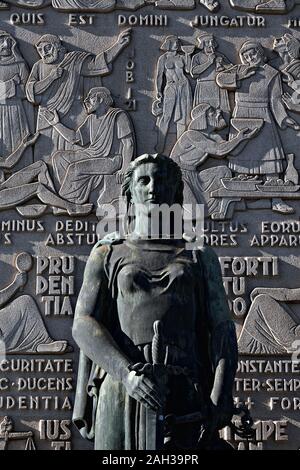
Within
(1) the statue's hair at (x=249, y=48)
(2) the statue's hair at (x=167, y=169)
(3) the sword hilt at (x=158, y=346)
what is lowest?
(3) the sword hilt at (x=158, y=346)

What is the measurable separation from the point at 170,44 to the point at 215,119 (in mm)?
707

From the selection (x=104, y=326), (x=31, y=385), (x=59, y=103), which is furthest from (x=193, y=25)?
(x=104, y=326)

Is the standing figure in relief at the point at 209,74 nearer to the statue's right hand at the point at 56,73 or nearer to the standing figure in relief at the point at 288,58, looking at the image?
the standing figure in relief at the point at 288,58

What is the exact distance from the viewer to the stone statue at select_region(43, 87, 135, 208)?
1029 cm

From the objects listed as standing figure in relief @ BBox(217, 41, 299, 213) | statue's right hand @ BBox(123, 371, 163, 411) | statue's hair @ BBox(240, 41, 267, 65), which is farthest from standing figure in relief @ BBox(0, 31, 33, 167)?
statue's right hand @ BBox(123, 371, 163, 411)

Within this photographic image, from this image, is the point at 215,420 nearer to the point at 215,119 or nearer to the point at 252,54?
the point at 215,119

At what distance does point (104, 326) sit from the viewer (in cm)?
496

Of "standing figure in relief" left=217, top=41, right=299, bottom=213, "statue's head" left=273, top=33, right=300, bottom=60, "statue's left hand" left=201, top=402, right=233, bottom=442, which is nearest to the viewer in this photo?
"statue's left hand" left=201, top=402, right=233, bottom=442

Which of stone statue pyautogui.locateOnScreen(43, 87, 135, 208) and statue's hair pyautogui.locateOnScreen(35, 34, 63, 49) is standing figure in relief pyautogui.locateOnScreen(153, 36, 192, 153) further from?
statue's hair pyautogui.locateOnScreen(35, 34, 63, 49)

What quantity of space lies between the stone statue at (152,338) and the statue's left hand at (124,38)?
5505mm

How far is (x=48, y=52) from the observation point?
417 inches

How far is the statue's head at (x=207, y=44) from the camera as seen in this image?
10.6 meters

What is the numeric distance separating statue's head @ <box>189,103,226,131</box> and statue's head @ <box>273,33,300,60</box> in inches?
27.7

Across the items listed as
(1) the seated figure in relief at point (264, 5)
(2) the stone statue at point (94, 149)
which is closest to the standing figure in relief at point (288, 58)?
(1) the seated figure in relief at point (264, 5)
